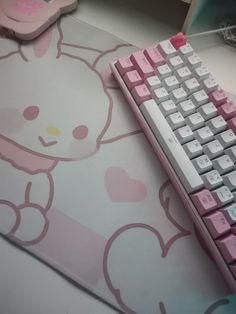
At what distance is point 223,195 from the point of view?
16.3 inches

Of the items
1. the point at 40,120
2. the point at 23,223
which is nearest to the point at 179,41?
the point at 40,120

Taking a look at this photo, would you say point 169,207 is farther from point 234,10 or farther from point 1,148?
point 234,10

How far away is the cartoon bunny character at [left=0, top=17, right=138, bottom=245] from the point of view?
16.7 inches

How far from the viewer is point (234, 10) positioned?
23.1 inches

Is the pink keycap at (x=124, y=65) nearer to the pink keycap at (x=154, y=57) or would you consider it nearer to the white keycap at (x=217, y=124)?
the pink keycap at (x=154, y=57)

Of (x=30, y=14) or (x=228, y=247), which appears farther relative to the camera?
(x=30, y=14)

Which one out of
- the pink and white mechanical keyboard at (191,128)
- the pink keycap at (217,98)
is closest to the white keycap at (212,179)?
the pink and white mechanical keyboard at (191,128)

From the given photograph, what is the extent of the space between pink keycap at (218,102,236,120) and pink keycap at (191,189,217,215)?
0.35 feet

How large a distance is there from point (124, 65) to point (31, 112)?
15 cm

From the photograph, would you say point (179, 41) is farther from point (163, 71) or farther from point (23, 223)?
point (23, 223)

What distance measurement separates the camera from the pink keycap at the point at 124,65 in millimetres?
494

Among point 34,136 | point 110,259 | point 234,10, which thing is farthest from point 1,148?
point 234,10

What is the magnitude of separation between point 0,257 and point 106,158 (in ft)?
0.58

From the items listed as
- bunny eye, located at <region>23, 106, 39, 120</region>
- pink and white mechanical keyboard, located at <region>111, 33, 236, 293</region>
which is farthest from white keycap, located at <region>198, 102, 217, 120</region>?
bunny eye, located at <region>23, 106, 39, 120</region>
